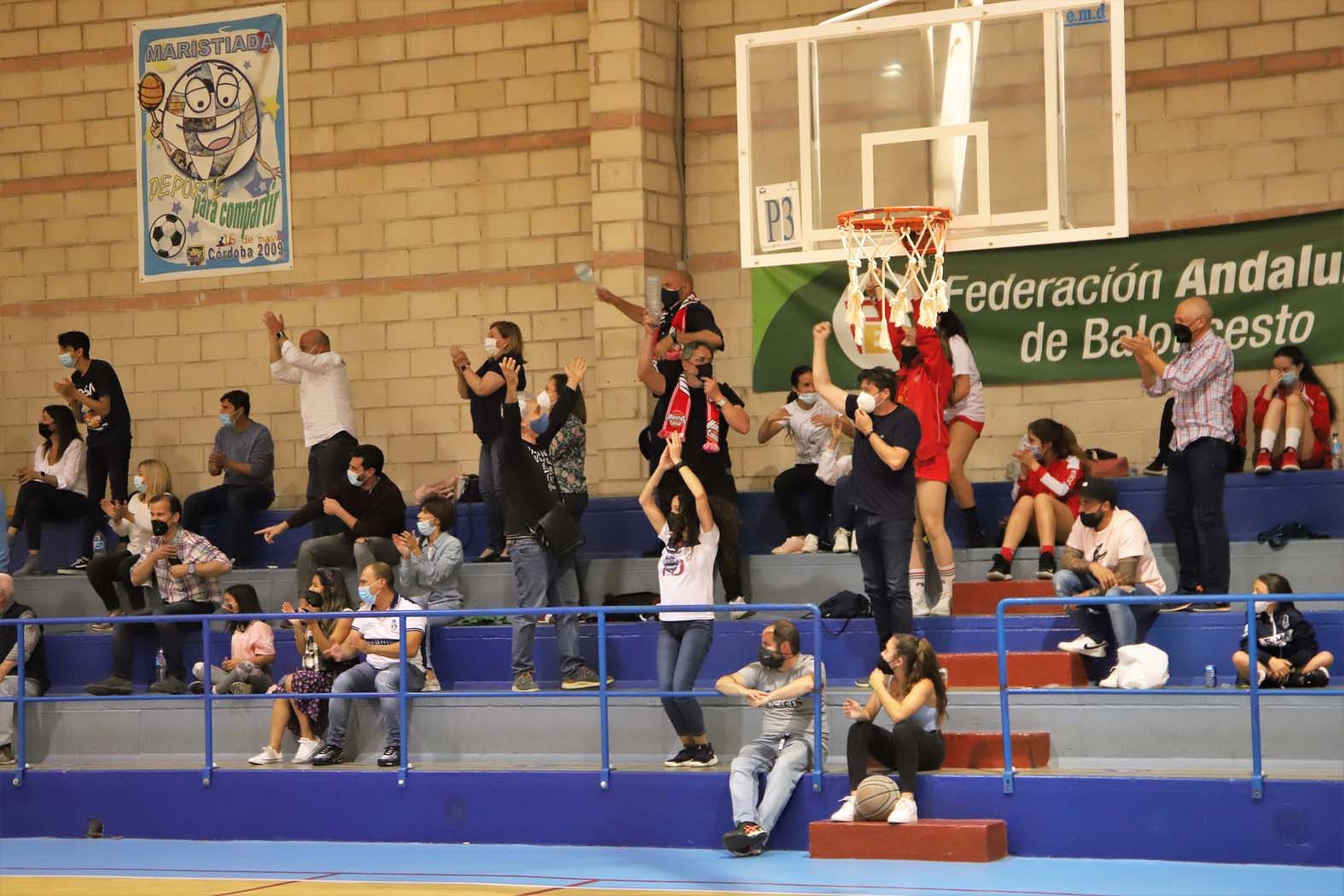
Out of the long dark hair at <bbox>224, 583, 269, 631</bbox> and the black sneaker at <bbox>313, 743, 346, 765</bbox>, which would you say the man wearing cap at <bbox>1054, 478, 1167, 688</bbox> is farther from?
the long dark hair at <bbox>224, 583, 269, 631</bbox>

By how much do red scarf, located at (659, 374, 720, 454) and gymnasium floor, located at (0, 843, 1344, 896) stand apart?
2631mm

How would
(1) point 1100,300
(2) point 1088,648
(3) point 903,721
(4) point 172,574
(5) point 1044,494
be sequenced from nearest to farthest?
1. (3) point 903,721
2. (2) point 1088,648
3. (5) point 1044,494
4. (4) point 172,574
5. (1) point 1100,300

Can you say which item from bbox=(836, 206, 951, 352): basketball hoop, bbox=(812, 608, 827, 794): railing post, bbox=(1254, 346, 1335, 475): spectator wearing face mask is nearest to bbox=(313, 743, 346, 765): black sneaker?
bbox=(812, 608, 827, 794): railing post

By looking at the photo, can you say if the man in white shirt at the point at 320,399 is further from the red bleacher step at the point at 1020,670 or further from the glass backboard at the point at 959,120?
the red bleacher step at the point at 1020,670

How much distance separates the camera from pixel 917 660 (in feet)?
29.8

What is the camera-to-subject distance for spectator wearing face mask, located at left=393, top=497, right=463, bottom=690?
38.8 ft

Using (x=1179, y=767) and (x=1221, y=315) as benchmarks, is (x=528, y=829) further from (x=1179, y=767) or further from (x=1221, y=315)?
(x=1221, y=315)

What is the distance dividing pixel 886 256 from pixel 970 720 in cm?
255

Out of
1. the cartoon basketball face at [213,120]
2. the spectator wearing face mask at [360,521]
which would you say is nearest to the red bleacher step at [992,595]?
the spectator wearing face mask at [360,521]

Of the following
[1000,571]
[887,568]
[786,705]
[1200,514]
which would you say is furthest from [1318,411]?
[786,705]

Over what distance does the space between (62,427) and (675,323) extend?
5467 millimetres

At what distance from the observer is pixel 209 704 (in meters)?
10.8

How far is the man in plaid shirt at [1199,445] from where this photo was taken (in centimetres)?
1023

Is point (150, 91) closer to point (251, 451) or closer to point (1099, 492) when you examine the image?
point (251, 451)
